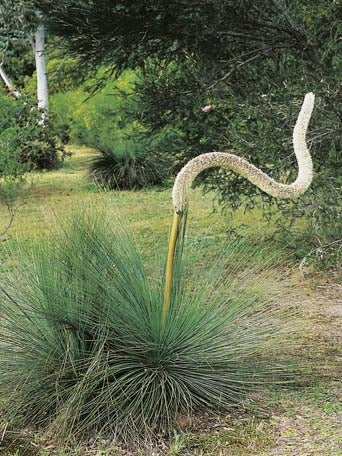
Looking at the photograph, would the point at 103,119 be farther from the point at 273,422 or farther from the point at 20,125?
the point at 273,422

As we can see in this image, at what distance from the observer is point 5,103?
1223 centimetres

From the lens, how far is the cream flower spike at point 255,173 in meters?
3.89

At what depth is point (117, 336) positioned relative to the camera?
4.04 m

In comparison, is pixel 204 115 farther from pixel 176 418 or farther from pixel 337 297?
pixel 176 418

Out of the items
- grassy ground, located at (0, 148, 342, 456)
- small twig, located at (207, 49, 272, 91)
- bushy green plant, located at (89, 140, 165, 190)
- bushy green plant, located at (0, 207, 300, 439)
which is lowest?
bushy green plant, located at (89, 140, 165, 190)

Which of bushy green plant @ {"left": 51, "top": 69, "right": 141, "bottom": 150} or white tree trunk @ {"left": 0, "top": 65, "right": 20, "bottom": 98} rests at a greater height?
white tree trunk @ {"left": 0, "top": 65, "right": 20, "bottom": 98}

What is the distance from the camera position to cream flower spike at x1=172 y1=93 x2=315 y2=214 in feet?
12.8

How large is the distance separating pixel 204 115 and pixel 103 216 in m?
4.54

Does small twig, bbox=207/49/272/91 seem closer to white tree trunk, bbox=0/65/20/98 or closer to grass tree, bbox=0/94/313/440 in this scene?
grass tree, bbox=0/94/313/440

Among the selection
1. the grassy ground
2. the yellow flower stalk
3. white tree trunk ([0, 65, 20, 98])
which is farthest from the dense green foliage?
white tree trunk ([0, 65, 20, 98])

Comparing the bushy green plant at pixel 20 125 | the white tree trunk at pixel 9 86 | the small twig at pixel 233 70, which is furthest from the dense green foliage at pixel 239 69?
the white tree trunk at pixel 9 86

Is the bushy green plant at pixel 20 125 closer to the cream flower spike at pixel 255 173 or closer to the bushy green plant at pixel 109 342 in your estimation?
the bushy green plant at pixel 109 342

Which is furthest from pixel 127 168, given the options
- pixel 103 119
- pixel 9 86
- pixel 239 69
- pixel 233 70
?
pixel 233 70

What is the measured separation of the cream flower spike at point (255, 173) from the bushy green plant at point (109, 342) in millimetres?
530
